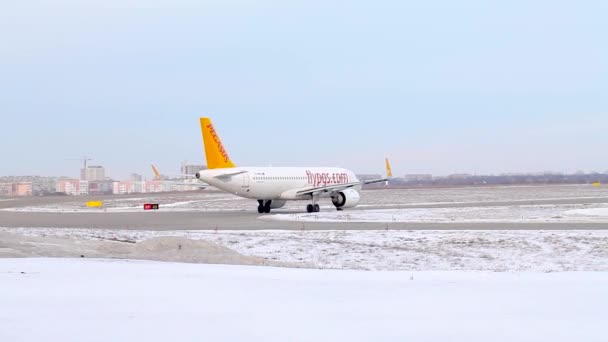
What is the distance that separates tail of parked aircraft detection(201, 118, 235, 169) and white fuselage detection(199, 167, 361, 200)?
56cm

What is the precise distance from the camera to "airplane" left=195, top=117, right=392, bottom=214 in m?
37.8

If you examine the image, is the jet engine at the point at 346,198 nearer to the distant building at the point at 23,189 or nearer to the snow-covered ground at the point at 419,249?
the snow-covered ground at the point at 419,249

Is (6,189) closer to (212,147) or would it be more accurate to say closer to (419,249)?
(212,147)

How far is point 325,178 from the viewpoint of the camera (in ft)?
142

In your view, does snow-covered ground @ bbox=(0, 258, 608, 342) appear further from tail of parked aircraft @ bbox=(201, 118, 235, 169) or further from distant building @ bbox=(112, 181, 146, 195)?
distant building @ bbox=(112, 181, 146, 195)

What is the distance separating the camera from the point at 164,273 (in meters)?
8.80

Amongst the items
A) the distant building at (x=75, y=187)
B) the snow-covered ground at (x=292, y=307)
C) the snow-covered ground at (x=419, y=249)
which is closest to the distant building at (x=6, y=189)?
the distant building at (x=75, y=187)

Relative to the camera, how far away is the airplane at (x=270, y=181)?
124 ft

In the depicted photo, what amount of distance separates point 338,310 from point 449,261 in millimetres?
9934

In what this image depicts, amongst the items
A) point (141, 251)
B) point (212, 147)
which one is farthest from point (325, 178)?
point (141, 251)

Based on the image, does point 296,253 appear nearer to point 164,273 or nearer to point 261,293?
point 164,273

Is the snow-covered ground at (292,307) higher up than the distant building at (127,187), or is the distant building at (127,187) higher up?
the distant building at (127,187)

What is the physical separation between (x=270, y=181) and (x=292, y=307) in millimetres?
32787

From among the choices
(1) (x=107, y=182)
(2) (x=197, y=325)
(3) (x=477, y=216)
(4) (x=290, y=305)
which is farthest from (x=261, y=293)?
(1) (x=107, y=182)
